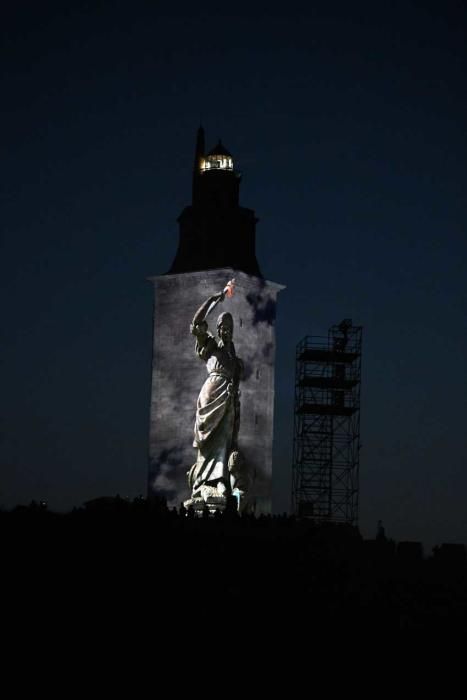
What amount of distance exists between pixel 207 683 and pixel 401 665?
3.44 meters

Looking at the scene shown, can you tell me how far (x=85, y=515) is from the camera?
64.0 ft

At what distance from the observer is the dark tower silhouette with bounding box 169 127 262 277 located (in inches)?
2002

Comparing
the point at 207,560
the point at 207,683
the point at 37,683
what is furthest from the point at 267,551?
the point at 37,683

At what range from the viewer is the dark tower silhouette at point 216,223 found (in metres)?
50.8

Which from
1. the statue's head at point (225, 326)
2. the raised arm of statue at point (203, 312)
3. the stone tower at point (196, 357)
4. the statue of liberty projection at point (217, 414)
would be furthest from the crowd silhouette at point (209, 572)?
the stone tower at point (196, 357)

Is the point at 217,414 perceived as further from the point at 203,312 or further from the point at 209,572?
the point at 209,572

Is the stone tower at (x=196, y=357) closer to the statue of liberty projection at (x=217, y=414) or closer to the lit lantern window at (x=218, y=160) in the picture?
the lit lantern window at (x=218, y=160)

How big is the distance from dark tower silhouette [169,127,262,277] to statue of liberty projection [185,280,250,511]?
13506 millimetres

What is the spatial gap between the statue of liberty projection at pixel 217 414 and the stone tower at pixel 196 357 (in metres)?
11.3

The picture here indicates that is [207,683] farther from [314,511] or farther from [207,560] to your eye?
[314,511]

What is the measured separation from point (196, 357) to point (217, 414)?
42.5 feet

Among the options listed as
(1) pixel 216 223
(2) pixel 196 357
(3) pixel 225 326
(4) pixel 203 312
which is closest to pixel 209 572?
(4) pixel 203 312

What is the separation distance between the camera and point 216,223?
51.4 metres

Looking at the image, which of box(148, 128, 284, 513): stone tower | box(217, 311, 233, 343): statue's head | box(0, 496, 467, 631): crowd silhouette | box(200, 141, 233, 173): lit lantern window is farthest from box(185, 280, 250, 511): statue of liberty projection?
box(200, 141, 233, 173): lit lantern window
